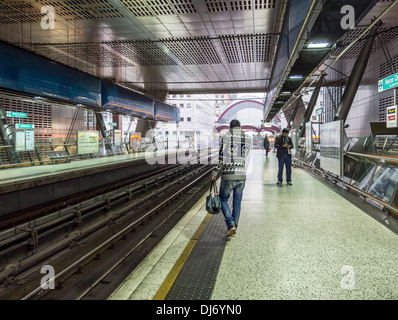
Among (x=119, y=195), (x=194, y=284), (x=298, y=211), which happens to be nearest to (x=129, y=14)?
(x=119, y=195)

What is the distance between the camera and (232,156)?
3865 mm

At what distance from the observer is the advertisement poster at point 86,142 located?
11.1 metres

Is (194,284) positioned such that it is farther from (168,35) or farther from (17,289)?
(168,35)

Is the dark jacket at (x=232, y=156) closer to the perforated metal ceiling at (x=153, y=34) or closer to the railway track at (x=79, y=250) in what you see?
the railway track at (x=79, y=250)

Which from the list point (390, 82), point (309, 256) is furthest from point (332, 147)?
point (309, 256)

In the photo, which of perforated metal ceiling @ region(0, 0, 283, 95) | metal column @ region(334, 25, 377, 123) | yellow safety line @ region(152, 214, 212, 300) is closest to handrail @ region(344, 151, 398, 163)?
yellow safety line @ region(152, 214, 212, 300)

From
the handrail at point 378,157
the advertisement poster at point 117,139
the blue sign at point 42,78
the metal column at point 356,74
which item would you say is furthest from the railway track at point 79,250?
the advertisement poster at point 117,139

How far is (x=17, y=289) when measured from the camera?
3.21 metres

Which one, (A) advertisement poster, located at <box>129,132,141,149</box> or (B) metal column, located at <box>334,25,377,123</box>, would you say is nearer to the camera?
(B) metal column, located at <box>334,25,377,123</box>

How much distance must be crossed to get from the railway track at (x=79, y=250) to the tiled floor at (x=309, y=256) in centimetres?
151

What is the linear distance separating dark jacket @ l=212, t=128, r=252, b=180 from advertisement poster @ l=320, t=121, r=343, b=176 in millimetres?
4039

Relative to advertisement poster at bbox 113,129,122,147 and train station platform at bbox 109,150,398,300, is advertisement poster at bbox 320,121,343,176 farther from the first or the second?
advertisement poster at bbox 113,129,122,147

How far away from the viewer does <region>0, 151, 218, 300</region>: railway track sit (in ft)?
10.8

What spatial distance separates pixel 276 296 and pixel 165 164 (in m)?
14.6
